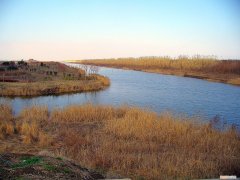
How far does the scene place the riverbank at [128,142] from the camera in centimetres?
704

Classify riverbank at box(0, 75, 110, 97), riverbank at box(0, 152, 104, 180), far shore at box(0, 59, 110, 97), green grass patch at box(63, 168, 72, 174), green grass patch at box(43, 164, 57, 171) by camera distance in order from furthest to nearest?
far shore at box(0, 59, 110, 97) < riverbank at box(0, 75, 110, 97) < green grass patch at box(63, 168, 72, 174) < green grass patch at box(43, 164, 57, 171) < riverbank at box(0, 152, 104, 180)

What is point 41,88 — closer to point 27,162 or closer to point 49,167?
point 27,162

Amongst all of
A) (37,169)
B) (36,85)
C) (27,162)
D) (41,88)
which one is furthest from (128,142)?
(36,85)

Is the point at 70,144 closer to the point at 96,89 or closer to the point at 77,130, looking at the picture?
the point at 77,130

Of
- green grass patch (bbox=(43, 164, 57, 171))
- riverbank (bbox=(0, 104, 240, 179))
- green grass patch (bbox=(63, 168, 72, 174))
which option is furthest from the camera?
→ riverbank (bbox=(0, 104, 240, 179))

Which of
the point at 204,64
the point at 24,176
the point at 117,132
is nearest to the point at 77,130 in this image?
the point at 117,132

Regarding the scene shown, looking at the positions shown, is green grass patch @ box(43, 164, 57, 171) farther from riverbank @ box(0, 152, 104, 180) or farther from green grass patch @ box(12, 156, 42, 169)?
green grass patch @ box(12, 156, 42, 169)

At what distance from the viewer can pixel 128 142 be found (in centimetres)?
941

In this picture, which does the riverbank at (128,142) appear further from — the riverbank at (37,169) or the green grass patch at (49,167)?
A: the green grass patch at (49,167)

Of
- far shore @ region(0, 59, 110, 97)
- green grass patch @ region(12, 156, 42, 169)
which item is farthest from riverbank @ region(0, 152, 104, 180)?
far shore @ region(0, 59, 110, 97)

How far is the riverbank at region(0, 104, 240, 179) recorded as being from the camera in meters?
7.04

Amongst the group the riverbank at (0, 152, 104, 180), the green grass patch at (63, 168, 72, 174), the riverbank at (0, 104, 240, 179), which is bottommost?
the riverbank at (0, 104, 240, 179)

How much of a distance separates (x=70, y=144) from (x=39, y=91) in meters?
15.4

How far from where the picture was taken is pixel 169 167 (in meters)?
6.85
